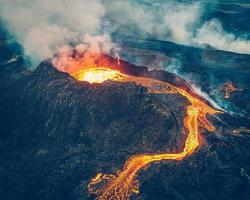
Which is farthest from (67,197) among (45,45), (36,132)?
(45,45)

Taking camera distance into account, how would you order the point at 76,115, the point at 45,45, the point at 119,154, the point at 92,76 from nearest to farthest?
1. the point at 119,154
2. the point at 76,115
3. the point at 92,76
4. the point at 45,45

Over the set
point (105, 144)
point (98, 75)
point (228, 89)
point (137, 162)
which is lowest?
point (137, 162)

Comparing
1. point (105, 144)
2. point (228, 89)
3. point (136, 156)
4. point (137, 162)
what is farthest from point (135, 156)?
point (228, 89)

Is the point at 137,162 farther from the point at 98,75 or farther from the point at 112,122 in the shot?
the point at 98,75

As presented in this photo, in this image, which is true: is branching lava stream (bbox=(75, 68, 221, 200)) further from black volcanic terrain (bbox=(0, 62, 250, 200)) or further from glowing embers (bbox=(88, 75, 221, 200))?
black volcanic terrain (bbox=(0, 62, 250, 200))

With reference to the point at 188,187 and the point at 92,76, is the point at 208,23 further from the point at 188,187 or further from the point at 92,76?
the point at 188,187

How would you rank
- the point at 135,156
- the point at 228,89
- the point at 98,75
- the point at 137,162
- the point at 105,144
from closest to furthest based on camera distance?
the point at 137,162
the point at 135,156
the point at 105,144
the point at 98,75
the point at 228,89

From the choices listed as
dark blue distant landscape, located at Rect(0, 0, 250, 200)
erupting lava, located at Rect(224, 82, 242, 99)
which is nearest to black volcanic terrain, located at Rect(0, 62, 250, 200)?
dark blue distant landscape, located at Rect(0, 0, 250, 200)

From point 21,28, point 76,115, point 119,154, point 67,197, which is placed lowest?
point 67,197
